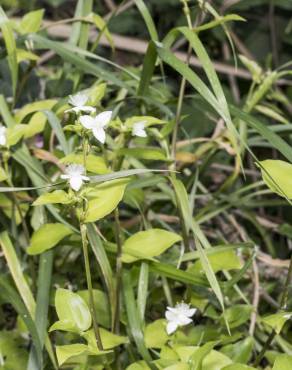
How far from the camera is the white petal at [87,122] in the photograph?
701 mm

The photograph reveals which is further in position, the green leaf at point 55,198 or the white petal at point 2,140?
the white petal at point 2,140

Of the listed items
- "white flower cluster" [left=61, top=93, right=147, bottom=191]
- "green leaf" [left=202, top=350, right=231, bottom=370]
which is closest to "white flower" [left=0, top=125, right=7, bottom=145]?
"white flower cluster" [left=61, top=93, right=147, bottom=191]

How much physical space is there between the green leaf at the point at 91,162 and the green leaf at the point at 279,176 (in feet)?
0.59

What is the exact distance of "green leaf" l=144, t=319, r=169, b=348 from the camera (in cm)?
84

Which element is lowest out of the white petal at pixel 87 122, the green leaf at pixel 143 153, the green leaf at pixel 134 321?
the green leaf at pixel 134 321

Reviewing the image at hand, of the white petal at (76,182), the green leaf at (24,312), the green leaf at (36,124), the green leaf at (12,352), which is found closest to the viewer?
the white petal at (76,182)

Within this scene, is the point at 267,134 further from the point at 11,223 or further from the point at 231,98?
the point at 231,98

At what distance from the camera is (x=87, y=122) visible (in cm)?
70

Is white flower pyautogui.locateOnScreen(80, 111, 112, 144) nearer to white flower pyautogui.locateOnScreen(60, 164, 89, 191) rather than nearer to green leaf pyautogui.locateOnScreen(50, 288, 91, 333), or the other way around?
white flower pyautogui.locateOnScreen(60, 164, 89, 191)

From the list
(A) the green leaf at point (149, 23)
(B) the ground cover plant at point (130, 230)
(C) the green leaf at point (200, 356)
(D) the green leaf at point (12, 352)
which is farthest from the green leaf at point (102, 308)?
(A) the green leaf at point (149, 23)

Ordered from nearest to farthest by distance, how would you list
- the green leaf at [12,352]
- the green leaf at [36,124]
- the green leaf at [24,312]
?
the green leaf at [24,312]
the green leaf at [12,352]
the green leaf at [36,124]

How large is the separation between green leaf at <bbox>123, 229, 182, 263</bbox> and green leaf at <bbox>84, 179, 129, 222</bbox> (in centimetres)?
12

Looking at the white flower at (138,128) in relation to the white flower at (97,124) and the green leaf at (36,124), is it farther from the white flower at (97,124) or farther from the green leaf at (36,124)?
the green leaf at (36,124)

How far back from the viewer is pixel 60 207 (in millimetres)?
917
